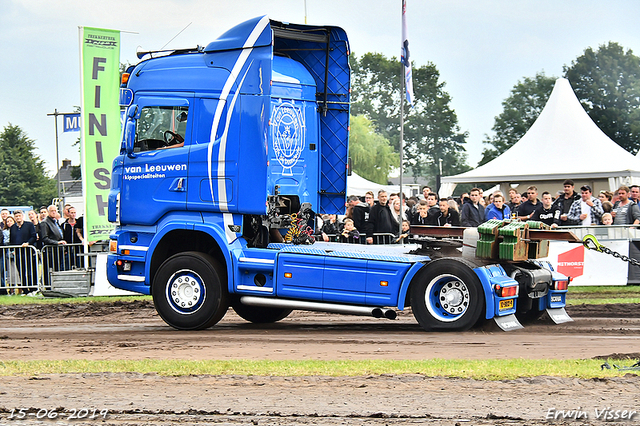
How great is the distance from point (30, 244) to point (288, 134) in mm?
8666

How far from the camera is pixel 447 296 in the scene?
1009cm

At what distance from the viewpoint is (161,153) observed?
35.7 feet

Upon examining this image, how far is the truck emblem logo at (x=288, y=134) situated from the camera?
36.3 ft

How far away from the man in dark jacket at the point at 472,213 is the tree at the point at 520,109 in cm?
6496

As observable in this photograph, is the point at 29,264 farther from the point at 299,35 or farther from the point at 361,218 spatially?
the point at 299,35

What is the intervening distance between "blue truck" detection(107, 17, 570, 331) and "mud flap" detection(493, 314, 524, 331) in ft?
0.10

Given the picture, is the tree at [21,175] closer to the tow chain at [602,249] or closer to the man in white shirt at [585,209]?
the man in white shirt at [585,209]

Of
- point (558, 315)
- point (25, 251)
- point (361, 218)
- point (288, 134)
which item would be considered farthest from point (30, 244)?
point (558, 315)

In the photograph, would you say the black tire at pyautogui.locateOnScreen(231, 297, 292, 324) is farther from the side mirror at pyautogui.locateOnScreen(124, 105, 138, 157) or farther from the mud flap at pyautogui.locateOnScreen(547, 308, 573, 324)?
the mud flap at pyautogui.locateOnScreen(547, 308, 573, 324)

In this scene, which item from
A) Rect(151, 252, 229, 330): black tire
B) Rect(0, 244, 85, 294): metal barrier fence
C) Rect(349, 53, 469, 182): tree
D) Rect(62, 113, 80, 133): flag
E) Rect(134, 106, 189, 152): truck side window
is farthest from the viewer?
Rect(349, 53, 469, 182): tree

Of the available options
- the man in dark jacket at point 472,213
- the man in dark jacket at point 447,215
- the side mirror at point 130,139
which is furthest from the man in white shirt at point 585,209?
the side mirror at point 130,139

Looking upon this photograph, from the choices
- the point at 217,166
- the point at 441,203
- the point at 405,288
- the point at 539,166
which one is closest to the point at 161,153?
the point at 217,166

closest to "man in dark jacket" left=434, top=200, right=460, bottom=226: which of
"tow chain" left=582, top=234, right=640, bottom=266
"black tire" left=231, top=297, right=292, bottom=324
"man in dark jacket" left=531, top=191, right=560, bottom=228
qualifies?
"man in dark jacket" left=531, top=191, right=560, bottom=228

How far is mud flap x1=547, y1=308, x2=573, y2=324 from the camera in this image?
11191 millimetres
